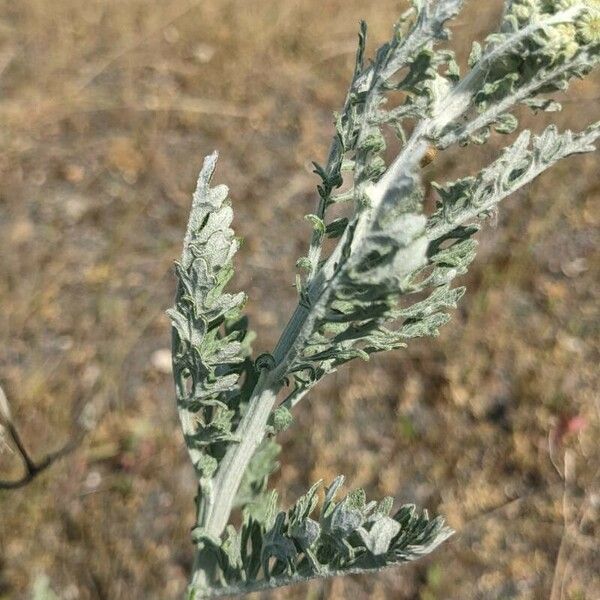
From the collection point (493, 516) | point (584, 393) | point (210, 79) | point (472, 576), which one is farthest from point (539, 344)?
point (210, 79)

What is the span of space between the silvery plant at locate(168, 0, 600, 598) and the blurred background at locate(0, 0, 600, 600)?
4.18ft

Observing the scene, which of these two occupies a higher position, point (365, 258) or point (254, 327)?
point (365, 258)

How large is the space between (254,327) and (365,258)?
104 inches

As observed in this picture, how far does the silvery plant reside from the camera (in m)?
1.09

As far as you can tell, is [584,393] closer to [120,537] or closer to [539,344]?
[539,344]

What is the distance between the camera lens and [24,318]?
3.62 metres

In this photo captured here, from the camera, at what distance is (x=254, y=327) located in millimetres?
3609

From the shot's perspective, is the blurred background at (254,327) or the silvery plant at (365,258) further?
the blurred background at (254,327)

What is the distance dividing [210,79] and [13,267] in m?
1.92

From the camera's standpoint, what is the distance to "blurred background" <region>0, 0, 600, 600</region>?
293 centimetres

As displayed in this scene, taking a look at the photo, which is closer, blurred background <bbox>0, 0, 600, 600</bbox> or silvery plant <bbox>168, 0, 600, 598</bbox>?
silvery plant <bbox>168, 0, 600, 598</bbox>

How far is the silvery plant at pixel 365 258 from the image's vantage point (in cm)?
109

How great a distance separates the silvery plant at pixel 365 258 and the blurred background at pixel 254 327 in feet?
4.18

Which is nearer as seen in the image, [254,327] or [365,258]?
[365,258]
